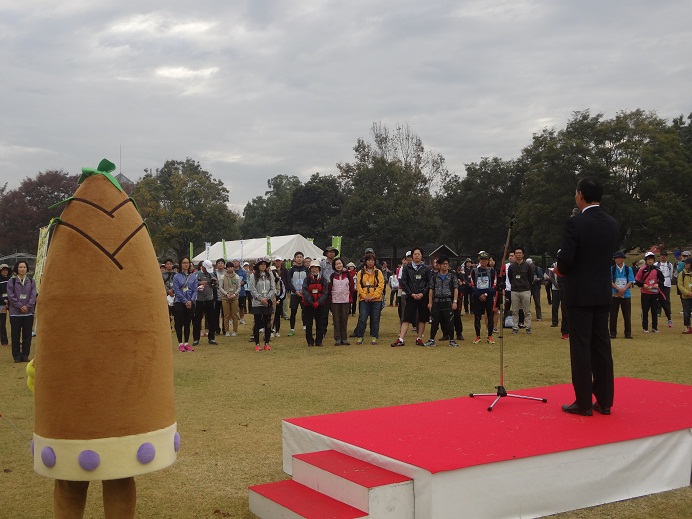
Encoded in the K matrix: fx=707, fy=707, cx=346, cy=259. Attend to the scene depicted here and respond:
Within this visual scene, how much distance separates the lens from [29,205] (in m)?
52.3

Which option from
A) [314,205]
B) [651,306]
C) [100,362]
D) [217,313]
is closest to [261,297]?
[217,313]

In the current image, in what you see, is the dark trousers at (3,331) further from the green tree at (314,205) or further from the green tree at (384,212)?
the green tree at (314,205)

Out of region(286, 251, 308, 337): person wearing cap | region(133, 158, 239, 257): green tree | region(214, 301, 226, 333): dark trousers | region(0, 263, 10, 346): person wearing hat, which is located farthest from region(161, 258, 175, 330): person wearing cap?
region(133, 158, 239, 257): green tree

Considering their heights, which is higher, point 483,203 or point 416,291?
point 483,203

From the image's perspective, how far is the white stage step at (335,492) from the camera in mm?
4414

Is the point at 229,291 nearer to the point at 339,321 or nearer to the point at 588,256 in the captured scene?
the point at 339,321

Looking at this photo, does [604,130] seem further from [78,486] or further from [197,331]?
[78,486]

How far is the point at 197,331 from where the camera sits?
53.2 feet

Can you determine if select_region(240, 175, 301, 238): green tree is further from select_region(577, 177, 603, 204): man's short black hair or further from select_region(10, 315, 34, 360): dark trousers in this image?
select_region(577, 177, 603, 204): man's short black hair

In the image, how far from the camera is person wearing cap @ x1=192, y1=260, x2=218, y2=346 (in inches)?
631

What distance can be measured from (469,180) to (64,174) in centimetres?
3294

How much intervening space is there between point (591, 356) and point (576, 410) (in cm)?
50

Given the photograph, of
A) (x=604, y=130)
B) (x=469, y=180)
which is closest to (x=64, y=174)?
(x=469, y=180)

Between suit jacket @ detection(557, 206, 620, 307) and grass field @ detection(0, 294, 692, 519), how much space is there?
5.65 feet
